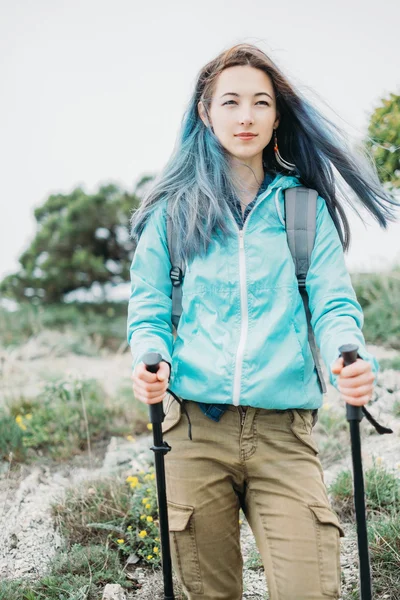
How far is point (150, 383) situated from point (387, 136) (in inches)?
107

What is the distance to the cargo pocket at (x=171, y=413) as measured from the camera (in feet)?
9.00

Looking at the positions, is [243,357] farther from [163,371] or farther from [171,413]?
[171,413]

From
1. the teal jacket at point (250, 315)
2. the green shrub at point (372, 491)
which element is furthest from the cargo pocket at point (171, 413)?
the green shrub at point (372, 491)

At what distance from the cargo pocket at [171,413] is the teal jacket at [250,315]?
12 centimetres

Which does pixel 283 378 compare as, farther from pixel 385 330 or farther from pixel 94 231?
pixel 94 231

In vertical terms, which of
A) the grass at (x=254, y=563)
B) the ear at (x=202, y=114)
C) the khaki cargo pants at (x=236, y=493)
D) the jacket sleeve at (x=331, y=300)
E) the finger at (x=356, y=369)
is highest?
the ear at (x=202, y=114)

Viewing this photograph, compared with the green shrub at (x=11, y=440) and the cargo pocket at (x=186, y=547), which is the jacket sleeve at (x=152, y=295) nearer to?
the cargo pocket at (x=186, y=547)

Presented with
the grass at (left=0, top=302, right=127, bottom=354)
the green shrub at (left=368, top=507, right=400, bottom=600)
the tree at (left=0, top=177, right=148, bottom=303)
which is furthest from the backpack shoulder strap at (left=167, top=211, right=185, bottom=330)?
the tree at (left=0, top=177, right=148, bottom=303)

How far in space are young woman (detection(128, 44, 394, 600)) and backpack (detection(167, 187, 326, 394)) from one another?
3 centimetres

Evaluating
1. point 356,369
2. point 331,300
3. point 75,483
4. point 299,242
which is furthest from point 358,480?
point 75,483

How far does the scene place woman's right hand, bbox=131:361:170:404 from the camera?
245cm

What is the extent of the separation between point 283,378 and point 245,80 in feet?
4.21

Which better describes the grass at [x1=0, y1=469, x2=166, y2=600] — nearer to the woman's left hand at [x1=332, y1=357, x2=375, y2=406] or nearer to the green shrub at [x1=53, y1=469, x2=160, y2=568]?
the green shrub at [x1=53, y1=469, x2=160, y2=568]

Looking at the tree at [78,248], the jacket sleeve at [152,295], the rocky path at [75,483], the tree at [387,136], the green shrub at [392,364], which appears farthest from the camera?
the tree at [78,248]
